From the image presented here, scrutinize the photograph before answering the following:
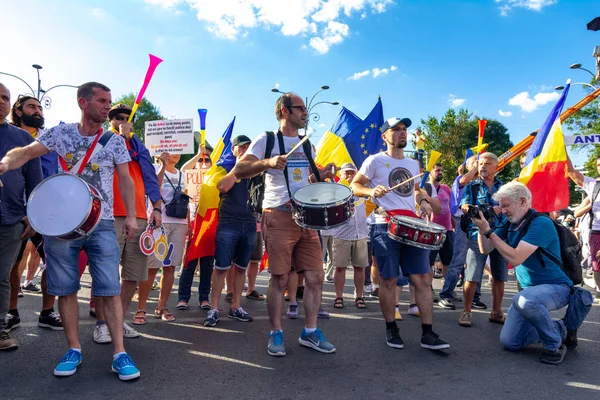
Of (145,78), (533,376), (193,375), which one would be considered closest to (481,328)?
(533,376)

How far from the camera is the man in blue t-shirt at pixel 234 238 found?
5.07m

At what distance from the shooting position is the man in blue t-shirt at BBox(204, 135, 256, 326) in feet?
16.6

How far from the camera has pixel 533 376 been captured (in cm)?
339

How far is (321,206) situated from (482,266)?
8.52 ft

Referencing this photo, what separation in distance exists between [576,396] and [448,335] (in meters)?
1.62

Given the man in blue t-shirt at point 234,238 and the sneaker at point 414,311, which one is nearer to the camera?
the man in blue t-shirt at point 234,238

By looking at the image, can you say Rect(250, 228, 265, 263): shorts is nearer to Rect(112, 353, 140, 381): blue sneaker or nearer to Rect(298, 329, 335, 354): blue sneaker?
Rect(298, 329, 335, 354): blue sneaker

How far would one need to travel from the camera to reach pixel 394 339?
4.11 m

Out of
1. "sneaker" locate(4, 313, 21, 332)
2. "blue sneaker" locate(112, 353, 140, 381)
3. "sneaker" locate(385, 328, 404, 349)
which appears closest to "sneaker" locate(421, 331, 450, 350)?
"sneaker" locate(385, 328, 404, 349)

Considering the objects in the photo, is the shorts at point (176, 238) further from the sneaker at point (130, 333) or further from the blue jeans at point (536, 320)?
the blue jeans at point (536, 320)

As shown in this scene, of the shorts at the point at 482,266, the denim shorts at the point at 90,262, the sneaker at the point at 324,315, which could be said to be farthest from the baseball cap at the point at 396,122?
the denim shorts at the point at 90,262

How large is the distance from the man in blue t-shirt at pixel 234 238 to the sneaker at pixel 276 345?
1276mm

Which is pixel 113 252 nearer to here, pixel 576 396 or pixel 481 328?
pixel 576 396

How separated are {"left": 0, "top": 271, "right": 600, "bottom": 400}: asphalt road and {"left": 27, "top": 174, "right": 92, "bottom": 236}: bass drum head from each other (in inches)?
42.0
